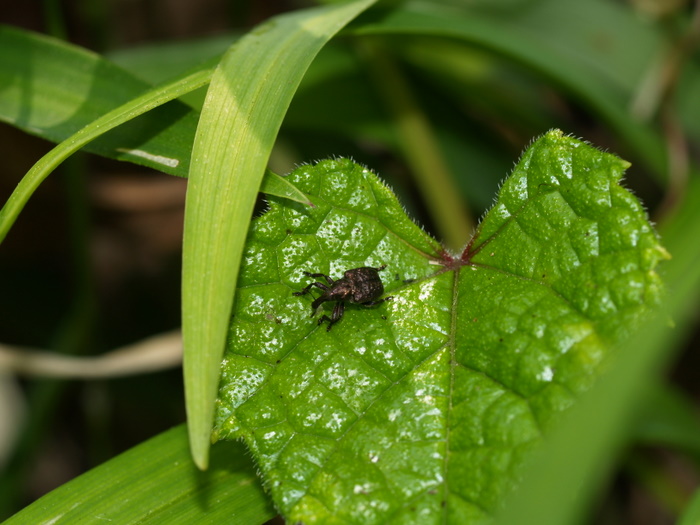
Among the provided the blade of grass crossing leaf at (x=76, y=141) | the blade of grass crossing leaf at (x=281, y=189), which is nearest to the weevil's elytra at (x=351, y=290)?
the blade of grass crossing leaf at (x=281, y=189)

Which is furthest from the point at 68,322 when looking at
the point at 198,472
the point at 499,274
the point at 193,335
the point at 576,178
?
the point at 576,178

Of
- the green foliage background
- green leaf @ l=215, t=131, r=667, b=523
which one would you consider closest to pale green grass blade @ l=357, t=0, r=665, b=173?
the green foliage background

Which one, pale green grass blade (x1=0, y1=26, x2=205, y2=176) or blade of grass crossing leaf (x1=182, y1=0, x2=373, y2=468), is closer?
blade of grass crossing leaf (x1=182, y1=0, x2=373, y2=468)

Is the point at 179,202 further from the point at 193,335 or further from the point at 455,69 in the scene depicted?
the point at 193,335

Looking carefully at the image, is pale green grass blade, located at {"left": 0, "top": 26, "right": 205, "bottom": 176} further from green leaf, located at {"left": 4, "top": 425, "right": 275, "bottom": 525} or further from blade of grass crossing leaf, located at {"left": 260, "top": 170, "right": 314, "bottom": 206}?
green leaf, located at {"left": 4, "top": 425, "right": 275, "bottom": 525}

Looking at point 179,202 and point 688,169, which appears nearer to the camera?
point 688,169

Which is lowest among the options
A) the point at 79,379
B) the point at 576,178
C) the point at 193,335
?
the point at 79,379

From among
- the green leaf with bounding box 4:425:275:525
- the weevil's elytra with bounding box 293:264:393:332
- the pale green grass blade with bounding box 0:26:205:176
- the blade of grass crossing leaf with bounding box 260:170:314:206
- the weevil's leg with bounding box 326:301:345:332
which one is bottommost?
the green leaf with bounding box 4:425:275:525
